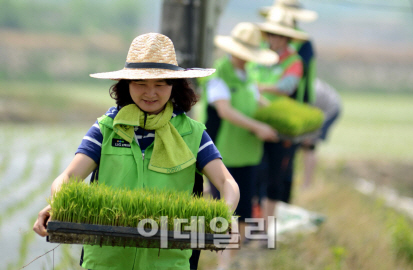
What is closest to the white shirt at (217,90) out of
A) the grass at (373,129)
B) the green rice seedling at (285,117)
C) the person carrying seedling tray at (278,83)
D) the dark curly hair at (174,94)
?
the green rice seedling at (285,117)

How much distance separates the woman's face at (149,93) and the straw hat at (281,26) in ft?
10.7

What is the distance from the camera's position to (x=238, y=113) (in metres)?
4.90

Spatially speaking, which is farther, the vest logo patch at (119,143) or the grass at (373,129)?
the grass at (373,129)

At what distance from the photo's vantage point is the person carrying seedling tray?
5816 mm

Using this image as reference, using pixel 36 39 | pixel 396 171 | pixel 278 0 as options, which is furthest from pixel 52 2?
pixel 278 0

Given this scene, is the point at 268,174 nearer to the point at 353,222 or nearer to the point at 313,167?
the point at 353,222

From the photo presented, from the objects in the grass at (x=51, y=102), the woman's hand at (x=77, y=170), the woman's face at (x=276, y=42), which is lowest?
the grass at (x=51, y=102)

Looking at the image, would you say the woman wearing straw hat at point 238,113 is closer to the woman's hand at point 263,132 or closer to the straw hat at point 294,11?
the woman's hand at point 263,132

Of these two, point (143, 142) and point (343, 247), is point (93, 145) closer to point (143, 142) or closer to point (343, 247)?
point (143, 142)

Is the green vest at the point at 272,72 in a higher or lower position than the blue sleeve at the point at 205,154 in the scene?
lower

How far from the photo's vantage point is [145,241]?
2.39 m

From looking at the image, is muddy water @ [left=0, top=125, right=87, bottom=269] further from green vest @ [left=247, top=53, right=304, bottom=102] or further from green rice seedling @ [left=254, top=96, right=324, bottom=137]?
green vest @ [left=247, top=53, right=304, bottom=102]

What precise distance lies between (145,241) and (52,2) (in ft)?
57.8

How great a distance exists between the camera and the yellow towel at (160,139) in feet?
8.63
